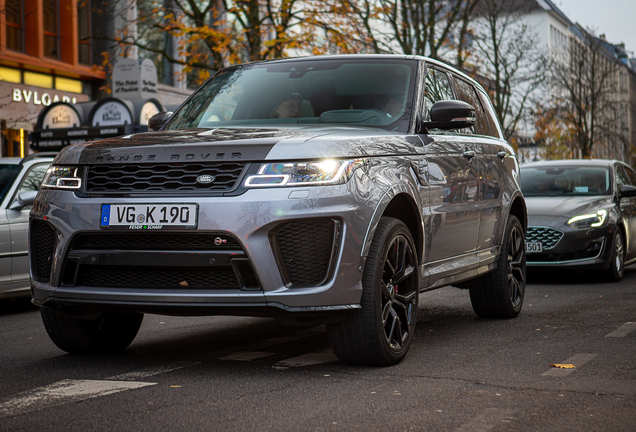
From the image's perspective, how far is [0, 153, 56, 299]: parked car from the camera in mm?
8211

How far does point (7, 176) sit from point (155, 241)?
16.1 feet

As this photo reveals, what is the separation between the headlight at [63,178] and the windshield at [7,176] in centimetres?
381

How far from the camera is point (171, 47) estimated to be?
1152 inches

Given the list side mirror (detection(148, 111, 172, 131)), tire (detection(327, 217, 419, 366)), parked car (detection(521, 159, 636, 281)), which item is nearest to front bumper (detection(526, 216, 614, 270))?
parked car (detection(521, 159, 636, 281))

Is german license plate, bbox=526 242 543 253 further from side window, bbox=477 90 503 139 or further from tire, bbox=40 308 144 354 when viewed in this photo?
tire, bbox=40 308 144 354

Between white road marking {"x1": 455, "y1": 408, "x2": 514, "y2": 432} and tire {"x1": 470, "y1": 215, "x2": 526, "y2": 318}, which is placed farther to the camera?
tire {"x1": 470, "y1": 215, "x2": 526, "y2": 318}

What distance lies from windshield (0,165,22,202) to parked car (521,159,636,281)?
20.1ft

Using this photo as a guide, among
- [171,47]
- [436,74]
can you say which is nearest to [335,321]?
[436,74]

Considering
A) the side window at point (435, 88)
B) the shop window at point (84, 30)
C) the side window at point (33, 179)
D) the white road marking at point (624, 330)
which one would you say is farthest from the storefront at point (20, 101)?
the white road marking at point (624, 330)

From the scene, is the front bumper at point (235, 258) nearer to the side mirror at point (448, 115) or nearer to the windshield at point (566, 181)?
the side mirror at point (448, 115)

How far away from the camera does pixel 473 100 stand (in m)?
7.39

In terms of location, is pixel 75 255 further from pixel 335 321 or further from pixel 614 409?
pixel 614 409

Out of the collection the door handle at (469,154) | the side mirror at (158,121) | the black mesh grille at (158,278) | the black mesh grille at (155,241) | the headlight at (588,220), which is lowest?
the headlight at (588,220)

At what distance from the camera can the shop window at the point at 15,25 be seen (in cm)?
2206
